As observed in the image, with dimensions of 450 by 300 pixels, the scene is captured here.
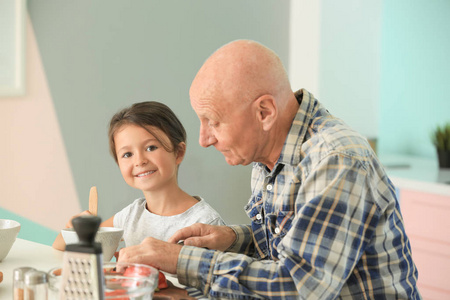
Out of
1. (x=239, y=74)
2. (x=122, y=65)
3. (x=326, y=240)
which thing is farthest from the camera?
(x=122, y=65)

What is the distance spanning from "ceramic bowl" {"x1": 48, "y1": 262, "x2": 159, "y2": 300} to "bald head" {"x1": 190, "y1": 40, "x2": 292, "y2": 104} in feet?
1.50

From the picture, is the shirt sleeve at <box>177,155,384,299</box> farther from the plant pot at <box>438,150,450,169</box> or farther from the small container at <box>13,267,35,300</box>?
the plant pot at <box>438,150,450,169</box>

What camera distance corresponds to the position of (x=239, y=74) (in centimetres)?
132

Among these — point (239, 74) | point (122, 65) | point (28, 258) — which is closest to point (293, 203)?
point (239, 74)

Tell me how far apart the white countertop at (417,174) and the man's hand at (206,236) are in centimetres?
193

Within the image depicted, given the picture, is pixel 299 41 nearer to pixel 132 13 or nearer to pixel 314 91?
pixel 314 91

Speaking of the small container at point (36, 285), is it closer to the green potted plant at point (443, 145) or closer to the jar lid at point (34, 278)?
the jar lid at point (34, 278)

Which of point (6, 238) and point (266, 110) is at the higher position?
point (266, 110)

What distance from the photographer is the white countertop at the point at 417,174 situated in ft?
10.3

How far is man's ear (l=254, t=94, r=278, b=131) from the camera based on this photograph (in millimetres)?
1336

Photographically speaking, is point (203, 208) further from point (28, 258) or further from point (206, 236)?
point (28, 258)

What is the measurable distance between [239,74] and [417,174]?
244 cm

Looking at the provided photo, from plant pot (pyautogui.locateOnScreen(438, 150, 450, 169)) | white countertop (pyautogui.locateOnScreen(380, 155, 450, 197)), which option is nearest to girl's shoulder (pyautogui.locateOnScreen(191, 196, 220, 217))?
white countertop (pyautogui.locateOnScreen(380, 155, 450, 197))

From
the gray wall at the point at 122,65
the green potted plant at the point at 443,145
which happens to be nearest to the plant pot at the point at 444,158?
the green potted plant at the point at 443,145
